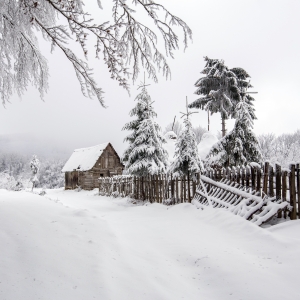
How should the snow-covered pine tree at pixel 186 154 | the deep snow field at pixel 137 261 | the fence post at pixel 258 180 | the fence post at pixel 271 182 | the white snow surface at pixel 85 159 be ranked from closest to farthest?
1. the deep snow field at pixel 137 261
2. the fence post at pixel 271 182
3. the fence post at pixel 258 180
4. the snow-covered pine tree at pixel 186 154
5. the white snow surface at pixel 85 159

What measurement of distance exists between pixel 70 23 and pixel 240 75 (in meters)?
24.0

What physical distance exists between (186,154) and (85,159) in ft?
88.1

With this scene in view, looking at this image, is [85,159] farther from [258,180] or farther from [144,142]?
[258,180]

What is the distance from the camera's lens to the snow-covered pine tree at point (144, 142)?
15770 millimetres

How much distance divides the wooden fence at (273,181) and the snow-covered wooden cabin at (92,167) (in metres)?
27.8

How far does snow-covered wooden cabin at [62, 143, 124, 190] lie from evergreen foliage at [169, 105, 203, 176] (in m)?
22.7

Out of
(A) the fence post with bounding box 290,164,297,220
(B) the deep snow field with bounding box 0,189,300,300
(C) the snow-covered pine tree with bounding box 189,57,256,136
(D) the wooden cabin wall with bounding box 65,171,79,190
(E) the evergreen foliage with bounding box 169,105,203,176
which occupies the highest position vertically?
(C) the snow-covered pine tree with bounding box 189,57,256,136

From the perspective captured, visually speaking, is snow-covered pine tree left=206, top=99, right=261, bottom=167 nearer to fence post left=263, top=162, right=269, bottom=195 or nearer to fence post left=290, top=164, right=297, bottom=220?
fence post left=263, top=162, right=269, bottom=195

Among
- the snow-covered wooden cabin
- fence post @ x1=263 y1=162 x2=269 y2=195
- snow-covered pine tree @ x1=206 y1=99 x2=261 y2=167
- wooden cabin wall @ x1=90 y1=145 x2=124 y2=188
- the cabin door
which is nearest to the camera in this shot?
fence post @ x1=263 y1=162 x2=269 y2=195

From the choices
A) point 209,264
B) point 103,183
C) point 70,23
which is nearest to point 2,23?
point 70,23

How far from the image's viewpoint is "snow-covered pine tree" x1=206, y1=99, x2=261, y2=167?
1465 cm

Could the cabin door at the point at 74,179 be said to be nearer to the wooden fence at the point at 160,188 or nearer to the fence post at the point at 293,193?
the wooden fence at the point at 160,188

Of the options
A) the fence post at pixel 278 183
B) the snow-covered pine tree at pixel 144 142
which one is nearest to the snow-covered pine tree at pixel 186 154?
the snow-covered pine tree at pixel 144 142

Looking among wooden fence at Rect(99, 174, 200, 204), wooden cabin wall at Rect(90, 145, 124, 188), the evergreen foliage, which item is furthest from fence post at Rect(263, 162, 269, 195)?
wooden cabin wall at Rect(90, 145, 124, 188)
